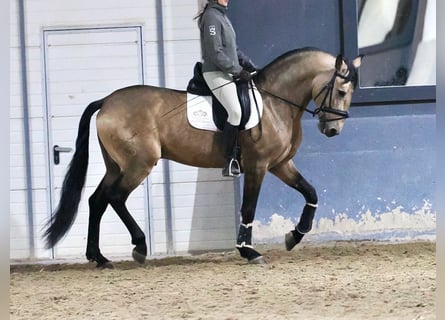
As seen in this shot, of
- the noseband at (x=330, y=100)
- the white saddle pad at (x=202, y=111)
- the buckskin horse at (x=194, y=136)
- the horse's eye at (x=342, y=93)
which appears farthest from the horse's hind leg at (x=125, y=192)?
the horse's eye at (x=342, y=93)

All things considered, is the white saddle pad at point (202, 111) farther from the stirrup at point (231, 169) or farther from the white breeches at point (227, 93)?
the stirrup at point (231, 169)

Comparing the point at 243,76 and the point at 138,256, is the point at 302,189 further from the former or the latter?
the point at 138,256

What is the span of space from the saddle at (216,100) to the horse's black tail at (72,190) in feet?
2.15

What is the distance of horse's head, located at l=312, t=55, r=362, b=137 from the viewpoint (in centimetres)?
543

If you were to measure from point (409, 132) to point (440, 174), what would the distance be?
3466mm

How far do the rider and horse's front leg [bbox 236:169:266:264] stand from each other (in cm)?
13

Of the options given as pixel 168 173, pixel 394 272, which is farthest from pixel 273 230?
pixel 394 272

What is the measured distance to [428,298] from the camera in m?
4.35

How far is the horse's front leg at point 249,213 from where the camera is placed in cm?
552

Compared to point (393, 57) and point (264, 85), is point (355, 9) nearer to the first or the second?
point (393, 57)

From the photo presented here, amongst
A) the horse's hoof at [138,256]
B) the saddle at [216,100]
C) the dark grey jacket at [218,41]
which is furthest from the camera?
the horse's hoof at [138,256]

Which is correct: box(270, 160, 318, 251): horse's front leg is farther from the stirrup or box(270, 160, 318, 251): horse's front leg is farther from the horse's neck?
the horse's neck

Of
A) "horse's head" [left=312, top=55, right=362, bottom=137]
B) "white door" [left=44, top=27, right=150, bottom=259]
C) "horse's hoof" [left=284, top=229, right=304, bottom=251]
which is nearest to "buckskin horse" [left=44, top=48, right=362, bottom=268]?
"horse's head" [left=312, top=55, right=362, bottom=137]

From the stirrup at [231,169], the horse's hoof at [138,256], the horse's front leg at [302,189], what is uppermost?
the stirrup at [231,169]
